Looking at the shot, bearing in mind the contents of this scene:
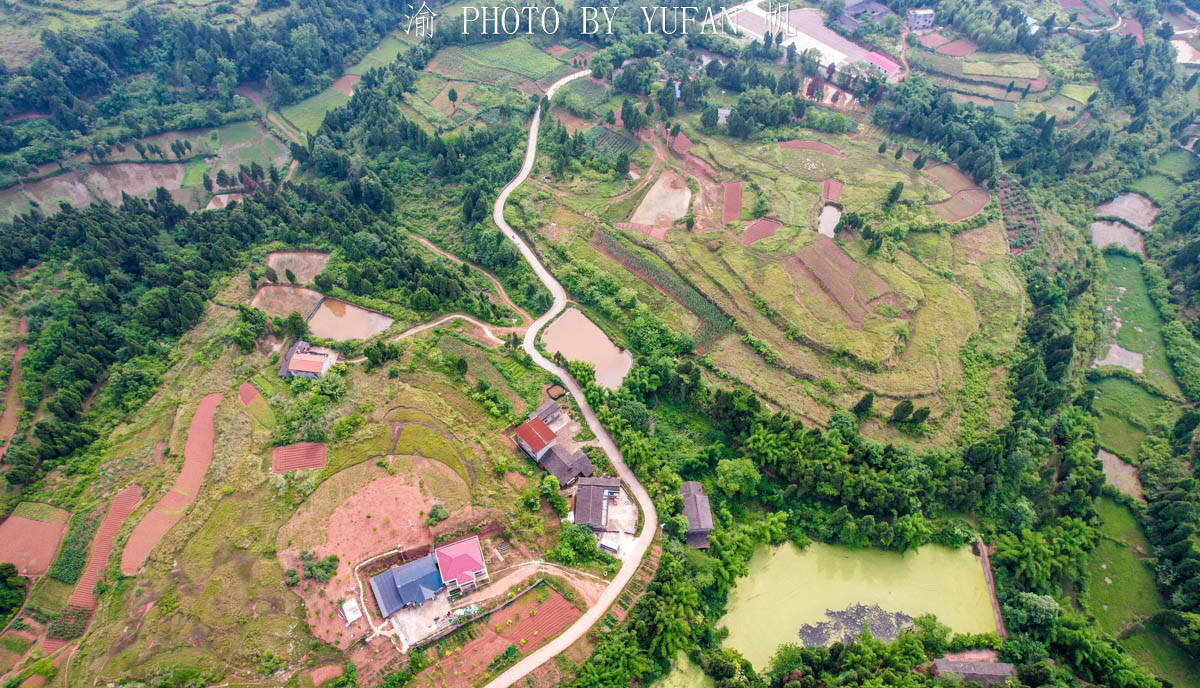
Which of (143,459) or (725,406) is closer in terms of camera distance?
(143,459)

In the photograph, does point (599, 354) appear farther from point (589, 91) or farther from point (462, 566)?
point (589, 91)

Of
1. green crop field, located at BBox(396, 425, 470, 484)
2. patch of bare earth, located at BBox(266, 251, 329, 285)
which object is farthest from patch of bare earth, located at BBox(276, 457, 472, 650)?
patch of bare earth, located at BBox(266, 251, 329, 285)

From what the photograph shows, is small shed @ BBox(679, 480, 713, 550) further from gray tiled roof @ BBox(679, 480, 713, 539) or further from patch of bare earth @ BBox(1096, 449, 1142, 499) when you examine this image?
patch of bare earth @ BBox(1096, 449, 1142, 499)

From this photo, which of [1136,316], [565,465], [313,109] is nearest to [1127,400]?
[1136,316]

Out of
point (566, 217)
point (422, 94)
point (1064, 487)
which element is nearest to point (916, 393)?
point (1064, 487)

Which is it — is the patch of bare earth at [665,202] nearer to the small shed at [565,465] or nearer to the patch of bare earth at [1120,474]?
the small shed at [565,465]

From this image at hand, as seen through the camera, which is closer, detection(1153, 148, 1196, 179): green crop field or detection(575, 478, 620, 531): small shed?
detection(575, 478, 620, 531): small shed

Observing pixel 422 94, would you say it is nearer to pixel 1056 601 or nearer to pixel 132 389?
pixel 132 389
